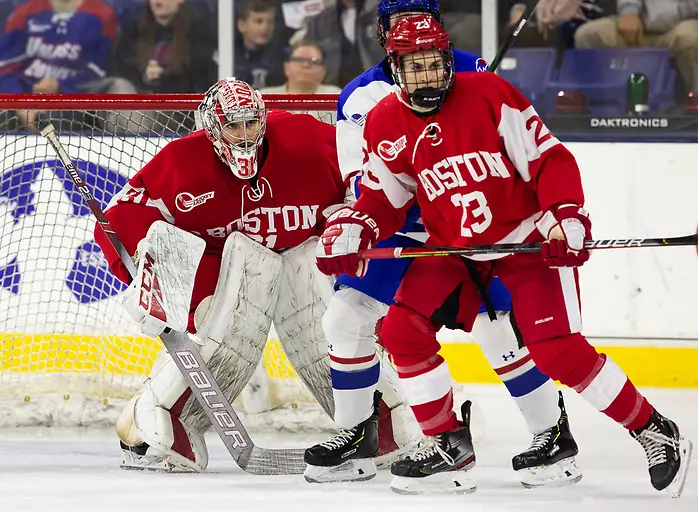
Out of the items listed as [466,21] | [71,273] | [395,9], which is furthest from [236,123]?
[466,21]

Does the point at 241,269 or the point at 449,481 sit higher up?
the point at 241,269

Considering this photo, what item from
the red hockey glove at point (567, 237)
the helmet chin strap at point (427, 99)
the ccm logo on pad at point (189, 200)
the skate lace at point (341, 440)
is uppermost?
the helmet chin strap at point (427, 99)

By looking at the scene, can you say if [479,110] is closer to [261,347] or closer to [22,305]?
[261,347]

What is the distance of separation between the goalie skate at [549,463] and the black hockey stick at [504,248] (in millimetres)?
467

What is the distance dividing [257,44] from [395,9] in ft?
6.75

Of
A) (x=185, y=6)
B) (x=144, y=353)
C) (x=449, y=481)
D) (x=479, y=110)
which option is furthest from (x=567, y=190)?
(x=185, y=6)

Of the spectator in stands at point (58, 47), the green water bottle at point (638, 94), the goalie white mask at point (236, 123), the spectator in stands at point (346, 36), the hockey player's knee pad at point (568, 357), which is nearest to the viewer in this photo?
the hockey player's knee pad at point (568, 357)

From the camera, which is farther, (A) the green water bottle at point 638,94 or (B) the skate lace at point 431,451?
(A) the green water bottle at point 638,94

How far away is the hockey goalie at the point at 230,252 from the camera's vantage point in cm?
326

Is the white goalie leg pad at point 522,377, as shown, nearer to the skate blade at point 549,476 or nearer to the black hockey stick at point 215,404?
the skate blade at point 549,476

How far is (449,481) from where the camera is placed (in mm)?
2928

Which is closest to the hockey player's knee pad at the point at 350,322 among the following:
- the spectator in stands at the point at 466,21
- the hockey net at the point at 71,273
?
the hockey net at the point at 71,273

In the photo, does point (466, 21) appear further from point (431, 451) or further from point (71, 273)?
point (431, 451)

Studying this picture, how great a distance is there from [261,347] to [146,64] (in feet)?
6.98
